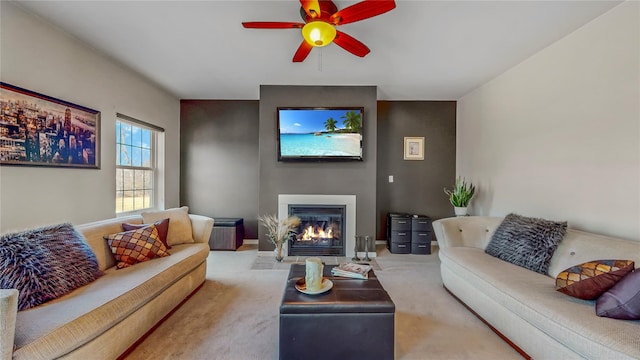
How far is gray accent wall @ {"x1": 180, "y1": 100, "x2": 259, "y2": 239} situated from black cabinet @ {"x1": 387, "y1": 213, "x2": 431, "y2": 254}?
2.50 meters

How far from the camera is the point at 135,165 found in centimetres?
397

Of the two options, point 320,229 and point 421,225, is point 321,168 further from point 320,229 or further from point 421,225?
point 421,225

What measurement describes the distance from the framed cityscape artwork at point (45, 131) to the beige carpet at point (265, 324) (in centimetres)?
186

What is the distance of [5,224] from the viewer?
2.16 meters

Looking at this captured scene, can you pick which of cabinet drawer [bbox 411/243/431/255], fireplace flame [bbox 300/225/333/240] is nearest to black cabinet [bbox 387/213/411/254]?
cabinet drawer [bbox 411/243/431/255]

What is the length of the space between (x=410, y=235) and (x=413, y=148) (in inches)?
63.0

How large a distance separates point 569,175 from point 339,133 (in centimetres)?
272

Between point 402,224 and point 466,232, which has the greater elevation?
point 466,232

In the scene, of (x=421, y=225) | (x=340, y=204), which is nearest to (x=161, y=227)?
(x=340, y=204)

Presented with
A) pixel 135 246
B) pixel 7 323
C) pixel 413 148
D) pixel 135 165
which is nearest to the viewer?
pixel 7 323

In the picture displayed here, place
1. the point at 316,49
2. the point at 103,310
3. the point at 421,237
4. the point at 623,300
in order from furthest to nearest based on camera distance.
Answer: the point at 421,237 < the point at 316,49 < the point at 103,310 < the point at 623,300

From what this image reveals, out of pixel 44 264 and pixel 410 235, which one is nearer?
pixel 44 264

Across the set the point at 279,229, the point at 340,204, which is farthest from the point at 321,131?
the point at 279,229

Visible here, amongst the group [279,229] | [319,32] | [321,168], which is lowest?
[279,229]
